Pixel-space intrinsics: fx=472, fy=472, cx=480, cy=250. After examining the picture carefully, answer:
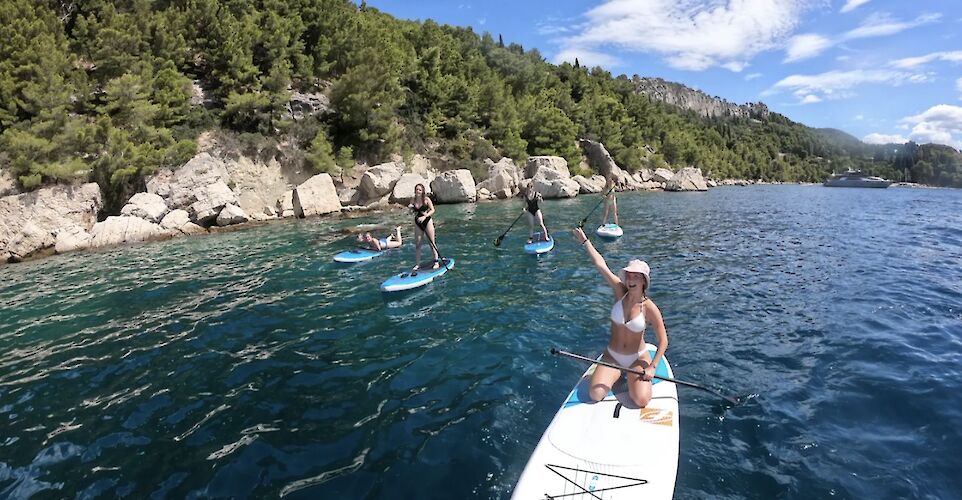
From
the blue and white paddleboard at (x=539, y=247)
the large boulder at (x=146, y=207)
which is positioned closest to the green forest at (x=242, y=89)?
the large boulder at (x=146, y=207)

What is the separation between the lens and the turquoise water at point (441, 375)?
17.3 ft

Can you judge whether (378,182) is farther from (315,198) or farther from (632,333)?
(632,333)

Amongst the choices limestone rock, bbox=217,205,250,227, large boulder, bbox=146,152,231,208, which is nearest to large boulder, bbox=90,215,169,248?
large boulder, bbox=146,152,231,208

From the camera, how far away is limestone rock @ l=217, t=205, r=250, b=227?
90.3ft

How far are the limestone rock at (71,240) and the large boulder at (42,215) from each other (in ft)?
1.41

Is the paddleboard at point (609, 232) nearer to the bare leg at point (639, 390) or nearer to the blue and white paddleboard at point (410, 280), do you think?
the blue and white paddleboard at point (410, 280)

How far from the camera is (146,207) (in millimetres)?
25688

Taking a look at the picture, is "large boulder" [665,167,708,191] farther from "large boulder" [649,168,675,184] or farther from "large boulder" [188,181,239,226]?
"large boulder" [188,181,239,226]

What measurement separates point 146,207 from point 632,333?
28.3m

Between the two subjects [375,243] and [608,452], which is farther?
[375,243]

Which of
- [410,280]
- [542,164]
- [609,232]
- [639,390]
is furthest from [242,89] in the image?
[639,390]

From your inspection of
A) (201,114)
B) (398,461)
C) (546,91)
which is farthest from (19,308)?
(546,91)

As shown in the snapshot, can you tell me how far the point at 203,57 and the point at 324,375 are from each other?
40.0 metres

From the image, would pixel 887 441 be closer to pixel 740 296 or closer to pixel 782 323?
pixel 782 323
